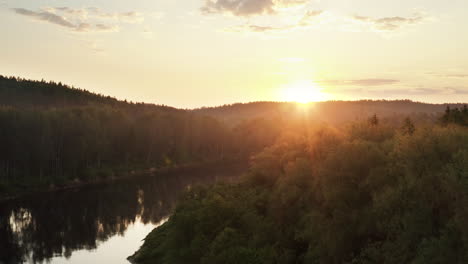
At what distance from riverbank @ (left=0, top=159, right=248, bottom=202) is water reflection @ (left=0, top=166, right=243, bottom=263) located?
3714mm

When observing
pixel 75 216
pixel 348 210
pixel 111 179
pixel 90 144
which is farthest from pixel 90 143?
pixel 348 210

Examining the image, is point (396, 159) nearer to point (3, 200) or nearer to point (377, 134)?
point (377, 134)

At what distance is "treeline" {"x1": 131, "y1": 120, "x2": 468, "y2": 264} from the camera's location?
89.2 ft

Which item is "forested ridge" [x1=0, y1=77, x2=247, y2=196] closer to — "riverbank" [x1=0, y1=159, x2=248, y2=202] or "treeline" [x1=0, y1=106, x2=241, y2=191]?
"treeline" [x1=0, y1=106, x2=241, y2=191]

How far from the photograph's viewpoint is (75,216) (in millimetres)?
77188

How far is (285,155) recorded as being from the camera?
55.9m

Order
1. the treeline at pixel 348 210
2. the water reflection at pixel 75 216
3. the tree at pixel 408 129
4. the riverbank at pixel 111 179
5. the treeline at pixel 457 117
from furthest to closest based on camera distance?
the riverbank at pixel 111 179 < the water reflection at pixel 75 216 < the treeline at pixel 457 117 < the tree at pixel 408 129 < the treeline at pixel 348 210

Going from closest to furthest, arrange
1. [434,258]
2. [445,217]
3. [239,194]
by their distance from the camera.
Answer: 1. [434,258]
2. [445,217]
3. [239,194]

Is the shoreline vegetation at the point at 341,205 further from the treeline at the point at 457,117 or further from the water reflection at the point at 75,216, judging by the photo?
the water reflection at the point at 75,216

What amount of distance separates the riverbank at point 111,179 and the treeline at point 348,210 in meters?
46.3

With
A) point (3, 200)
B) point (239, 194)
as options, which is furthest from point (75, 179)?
point (239, 194)

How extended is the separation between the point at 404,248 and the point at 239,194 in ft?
93.1

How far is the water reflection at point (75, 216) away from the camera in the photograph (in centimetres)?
6066

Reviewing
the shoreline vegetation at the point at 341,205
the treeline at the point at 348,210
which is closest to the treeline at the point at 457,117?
the shoreline vegetation at the point at 341,205
